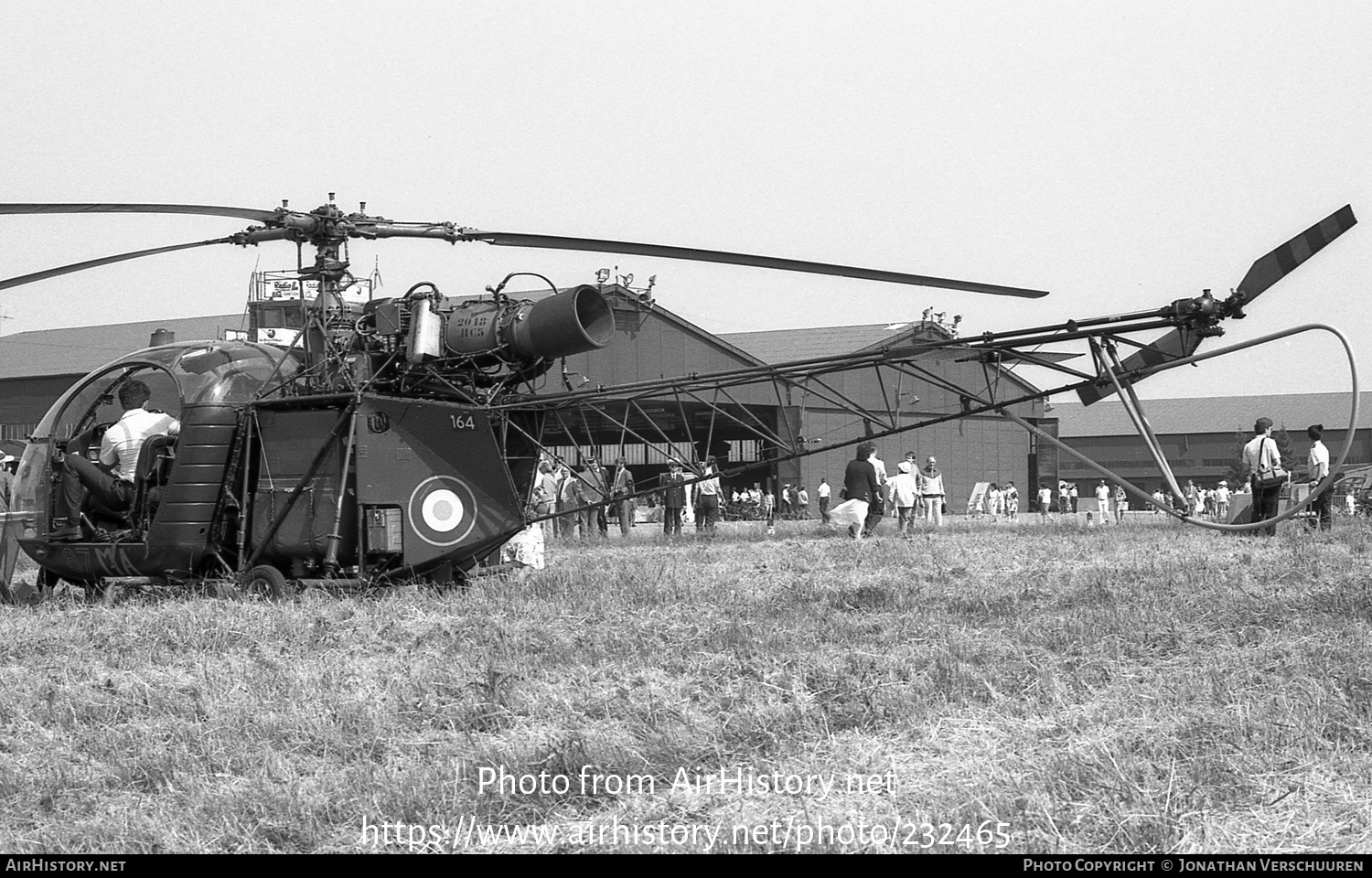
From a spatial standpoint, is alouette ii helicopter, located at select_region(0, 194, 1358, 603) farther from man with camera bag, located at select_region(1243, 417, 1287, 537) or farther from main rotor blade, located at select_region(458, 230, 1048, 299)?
man with camera bag, located at select_region(1243, 417, 1287, 537)

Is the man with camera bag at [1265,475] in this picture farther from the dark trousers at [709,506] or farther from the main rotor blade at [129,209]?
the main rotor blade at [129,209]

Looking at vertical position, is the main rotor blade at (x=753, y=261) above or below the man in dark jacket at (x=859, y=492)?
above

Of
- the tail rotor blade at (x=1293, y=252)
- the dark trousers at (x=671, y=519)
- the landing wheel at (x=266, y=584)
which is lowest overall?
the landing wheel at (x=266, y=584)

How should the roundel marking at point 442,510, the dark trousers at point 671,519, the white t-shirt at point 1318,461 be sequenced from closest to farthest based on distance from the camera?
the roundel marking at point 442,510 < the white t-shirt at point 1318,461 < the dark trousers at point 671,519

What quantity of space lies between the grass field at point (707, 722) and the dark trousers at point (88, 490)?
1629 millimetres

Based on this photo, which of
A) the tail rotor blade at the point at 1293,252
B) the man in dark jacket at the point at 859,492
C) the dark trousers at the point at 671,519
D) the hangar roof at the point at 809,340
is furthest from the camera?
the hangar roof at the point at 809,340

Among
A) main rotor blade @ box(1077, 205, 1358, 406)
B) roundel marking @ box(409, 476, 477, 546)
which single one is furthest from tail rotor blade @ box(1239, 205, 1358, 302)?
roundel marking @ box(409, 476, 477, 546)

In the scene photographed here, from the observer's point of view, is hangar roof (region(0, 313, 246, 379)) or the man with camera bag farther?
hangar roof (region(0, 313, 246, 379))

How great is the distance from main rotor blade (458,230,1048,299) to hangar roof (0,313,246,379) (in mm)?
40178

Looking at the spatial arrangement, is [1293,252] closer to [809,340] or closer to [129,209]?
[129,209]

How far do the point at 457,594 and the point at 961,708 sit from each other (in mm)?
5325

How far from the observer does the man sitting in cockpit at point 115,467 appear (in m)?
11.2

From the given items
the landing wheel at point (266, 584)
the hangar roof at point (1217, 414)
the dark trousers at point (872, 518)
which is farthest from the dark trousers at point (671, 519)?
the hangar roof at point (1217, 414)

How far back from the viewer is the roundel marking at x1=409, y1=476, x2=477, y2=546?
33.8 ft
